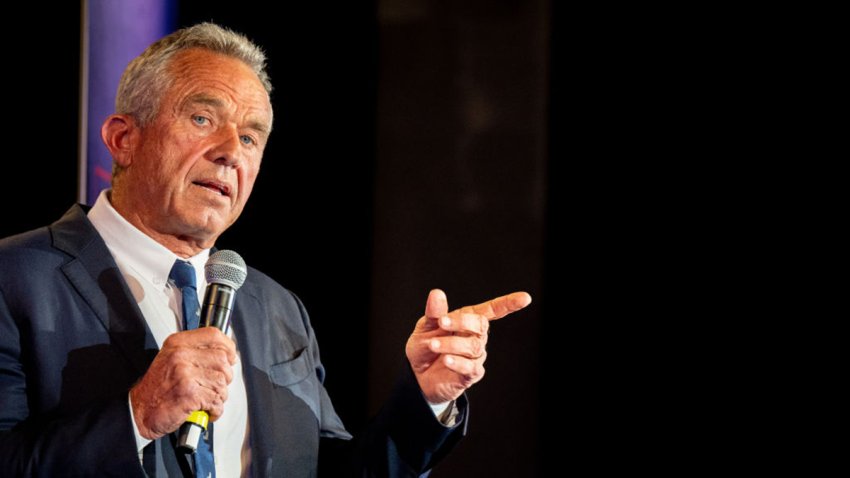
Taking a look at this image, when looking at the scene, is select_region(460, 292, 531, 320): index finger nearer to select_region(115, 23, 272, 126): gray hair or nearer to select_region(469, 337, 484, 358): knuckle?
select_region(469, 337, 484, 358): knuckle

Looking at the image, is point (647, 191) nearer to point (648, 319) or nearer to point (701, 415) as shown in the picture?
point (648, 319)

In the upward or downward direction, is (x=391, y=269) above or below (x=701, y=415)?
above

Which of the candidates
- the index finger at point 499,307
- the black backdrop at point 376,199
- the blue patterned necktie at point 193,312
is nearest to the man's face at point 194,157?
the blue patterned necktie at point 193,312

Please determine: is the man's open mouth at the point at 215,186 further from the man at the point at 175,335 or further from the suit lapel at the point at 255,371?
the suit lapel at the point at 255,371

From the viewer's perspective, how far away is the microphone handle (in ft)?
4.03

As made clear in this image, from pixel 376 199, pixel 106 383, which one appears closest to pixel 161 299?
pixel 106 383

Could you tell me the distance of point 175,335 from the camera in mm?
1249

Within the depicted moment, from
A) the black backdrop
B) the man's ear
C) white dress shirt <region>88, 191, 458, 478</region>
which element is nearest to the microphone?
white dress shirt <region>88, 191, 458, 478</region>

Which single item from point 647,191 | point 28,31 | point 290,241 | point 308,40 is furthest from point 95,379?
point 647,191

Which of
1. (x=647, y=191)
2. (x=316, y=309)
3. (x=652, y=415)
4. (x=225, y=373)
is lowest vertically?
(x=652, y=415)

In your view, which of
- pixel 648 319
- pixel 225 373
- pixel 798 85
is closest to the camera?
pixel 225 373

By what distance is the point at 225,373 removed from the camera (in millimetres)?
1213

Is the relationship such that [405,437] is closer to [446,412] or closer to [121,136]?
[446,412]

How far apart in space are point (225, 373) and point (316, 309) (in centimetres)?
177
